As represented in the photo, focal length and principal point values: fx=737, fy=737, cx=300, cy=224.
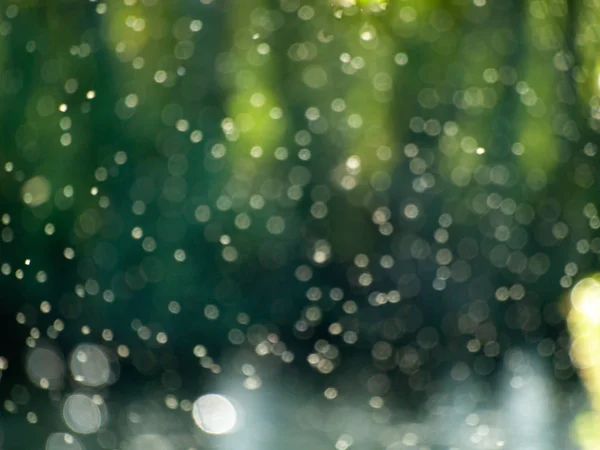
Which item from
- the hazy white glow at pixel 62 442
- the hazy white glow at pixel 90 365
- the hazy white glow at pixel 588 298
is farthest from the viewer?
the hazy white glow at pixel 588 298

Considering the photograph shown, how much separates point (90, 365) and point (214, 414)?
0.28 meters

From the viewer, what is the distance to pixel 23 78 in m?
1.66

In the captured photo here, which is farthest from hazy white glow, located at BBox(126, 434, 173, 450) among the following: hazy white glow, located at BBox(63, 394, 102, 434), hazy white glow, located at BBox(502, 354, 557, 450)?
hazy white glow, located at BBox(502, 354, 557, 450)

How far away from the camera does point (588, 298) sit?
5.49 ft

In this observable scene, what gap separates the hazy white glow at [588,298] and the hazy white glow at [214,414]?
0.83m

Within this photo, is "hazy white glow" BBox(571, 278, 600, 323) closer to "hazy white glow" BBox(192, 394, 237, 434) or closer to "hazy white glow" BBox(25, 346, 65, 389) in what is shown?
"hazy white glow" BBox(192, 394, 237, 434)

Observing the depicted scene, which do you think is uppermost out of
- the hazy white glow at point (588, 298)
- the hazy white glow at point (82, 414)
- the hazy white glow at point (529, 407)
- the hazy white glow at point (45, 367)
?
the hazy white glow at point (588, 298)

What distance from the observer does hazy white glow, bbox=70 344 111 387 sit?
1.46 metres

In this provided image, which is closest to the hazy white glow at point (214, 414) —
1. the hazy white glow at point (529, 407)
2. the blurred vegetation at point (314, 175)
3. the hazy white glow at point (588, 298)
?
the blurred vegetation at point (314, 175)

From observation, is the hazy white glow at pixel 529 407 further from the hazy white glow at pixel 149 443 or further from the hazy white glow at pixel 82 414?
the hazy white glow at pixel 82 414

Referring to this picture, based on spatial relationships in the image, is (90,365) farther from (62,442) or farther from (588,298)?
(588,298)

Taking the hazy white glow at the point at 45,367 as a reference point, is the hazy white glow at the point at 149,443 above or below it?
below

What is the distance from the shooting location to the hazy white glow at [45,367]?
1421 millimetres

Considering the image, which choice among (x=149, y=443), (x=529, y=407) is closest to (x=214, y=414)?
(x=149, y=443)
